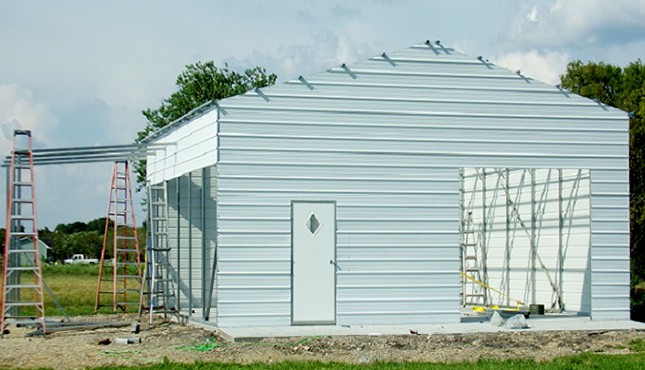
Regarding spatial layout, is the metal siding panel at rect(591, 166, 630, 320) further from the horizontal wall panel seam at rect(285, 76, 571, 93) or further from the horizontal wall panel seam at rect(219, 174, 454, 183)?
the horizontal wall panel seam at rect(219, 174, 454, 183)

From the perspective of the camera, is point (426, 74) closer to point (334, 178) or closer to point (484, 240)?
point (334, 178)

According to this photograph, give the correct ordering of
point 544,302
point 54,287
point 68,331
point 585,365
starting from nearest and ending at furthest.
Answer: point 585,365
point 68,331
point 544,302
point 54,287

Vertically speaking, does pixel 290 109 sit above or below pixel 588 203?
above

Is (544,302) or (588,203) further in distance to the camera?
(544,302)

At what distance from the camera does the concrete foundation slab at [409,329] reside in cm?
1570

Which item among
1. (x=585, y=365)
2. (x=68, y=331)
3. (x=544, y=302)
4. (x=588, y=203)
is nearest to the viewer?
(x=585, y=365)

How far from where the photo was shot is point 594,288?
717 inches

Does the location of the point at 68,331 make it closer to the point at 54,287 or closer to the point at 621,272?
the point at 621,272

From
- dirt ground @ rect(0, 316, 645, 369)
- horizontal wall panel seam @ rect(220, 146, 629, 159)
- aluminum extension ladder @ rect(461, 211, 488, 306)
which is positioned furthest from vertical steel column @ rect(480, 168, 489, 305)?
dirt ground @ rect(0, 316, 645, 369)

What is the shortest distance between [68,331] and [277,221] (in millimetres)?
4625

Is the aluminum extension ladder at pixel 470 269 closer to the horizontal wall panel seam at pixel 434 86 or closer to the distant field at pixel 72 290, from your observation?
the horizontal wall panel seam at pixel 434 86

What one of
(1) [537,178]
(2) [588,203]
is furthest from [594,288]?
(1) [537,178]

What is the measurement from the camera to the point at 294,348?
1444cm

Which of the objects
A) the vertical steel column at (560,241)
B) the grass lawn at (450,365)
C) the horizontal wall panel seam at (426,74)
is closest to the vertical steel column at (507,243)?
the vertical steel column at (560,241)
